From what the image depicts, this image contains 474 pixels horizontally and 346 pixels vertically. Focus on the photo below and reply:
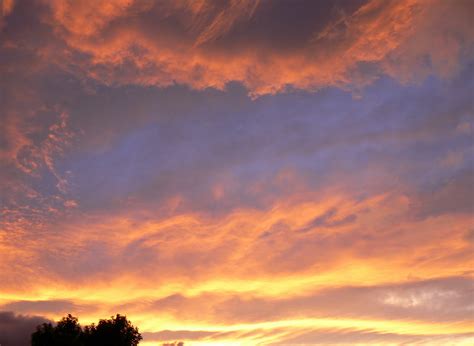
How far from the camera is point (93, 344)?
7888 cm

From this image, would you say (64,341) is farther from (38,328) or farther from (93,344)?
(93,344)

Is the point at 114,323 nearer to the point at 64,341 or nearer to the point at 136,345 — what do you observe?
the point at 136,345

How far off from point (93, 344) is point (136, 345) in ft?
26.7

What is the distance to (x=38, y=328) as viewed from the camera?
6894cm

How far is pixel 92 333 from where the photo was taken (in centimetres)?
7981

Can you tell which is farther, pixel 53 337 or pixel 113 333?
pixel 113 333

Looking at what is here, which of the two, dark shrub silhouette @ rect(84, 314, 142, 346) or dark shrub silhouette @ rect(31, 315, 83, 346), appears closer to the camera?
dark shrub silhouette @ rect(31, 315, 83, 346)

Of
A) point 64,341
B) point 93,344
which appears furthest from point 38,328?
point 93,344

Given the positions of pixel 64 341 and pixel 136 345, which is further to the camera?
pixel 136 345

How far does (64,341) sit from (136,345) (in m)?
18.0

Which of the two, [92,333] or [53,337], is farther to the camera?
[92,333]

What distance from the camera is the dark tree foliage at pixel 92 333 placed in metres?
68.0

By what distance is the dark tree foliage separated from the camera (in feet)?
Answer: 223

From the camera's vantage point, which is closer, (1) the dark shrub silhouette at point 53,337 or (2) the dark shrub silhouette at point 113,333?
(1) the dark shrub silhouette at point 53,337
